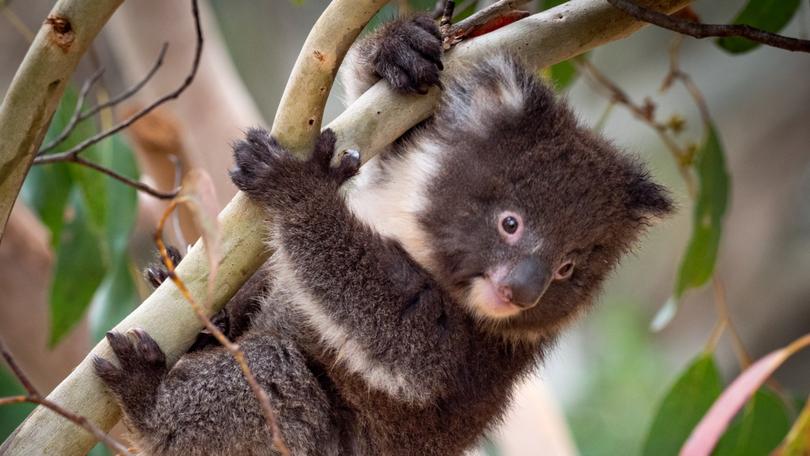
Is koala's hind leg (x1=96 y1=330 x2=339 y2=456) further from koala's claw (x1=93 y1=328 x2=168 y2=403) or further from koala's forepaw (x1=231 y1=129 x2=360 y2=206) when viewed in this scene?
koala's forepaw (x1=231 y1=129 x2=360 y2=206)

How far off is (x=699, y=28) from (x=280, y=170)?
3.38 feet

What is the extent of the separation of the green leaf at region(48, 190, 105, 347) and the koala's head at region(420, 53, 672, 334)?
1.66 metres

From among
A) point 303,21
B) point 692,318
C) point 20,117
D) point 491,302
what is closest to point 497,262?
point 491,302

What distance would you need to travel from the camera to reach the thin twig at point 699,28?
2037mm

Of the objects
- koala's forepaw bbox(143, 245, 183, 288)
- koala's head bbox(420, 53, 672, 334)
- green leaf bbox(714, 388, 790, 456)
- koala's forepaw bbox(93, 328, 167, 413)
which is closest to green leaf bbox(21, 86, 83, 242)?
koala's forepaw bbox(143, 245, 183, 288)

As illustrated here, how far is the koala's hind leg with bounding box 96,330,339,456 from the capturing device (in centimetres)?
219

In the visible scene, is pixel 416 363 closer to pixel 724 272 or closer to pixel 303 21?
pixel 724 272

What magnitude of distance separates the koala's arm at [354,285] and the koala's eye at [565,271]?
0.93 feet

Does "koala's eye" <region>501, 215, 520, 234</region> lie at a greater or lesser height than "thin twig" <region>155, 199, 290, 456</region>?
lesser

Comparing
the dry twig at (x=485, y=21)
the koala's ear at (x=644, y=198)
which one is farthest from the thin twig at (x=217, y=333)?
the koala's ear at (x=644, y=198)

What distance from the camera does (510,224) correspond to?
2.30 m

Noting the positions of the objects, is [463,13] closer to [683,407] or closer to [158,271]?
[158,271]

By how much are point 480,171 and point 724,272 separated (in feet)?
26.4

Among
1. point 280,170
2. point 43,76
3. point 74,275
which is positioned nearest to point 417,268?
point 280,170
